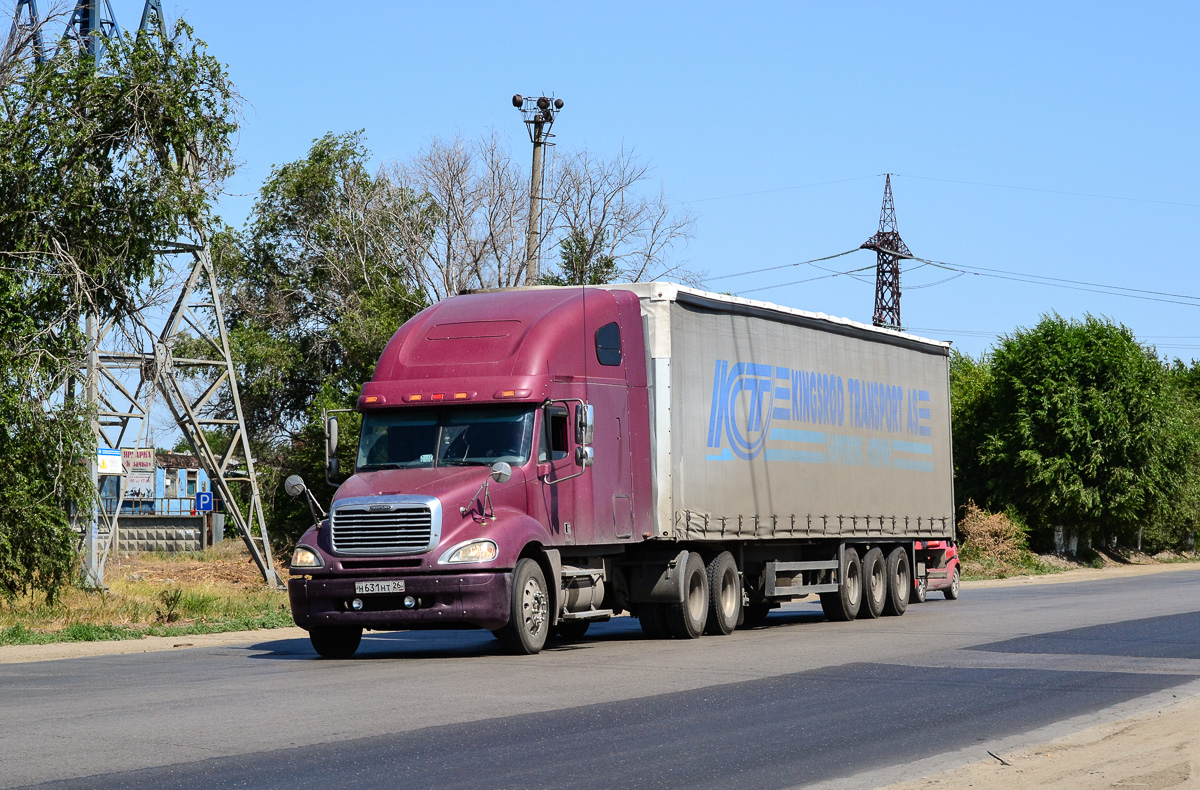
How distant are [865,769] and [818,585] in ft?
44.5

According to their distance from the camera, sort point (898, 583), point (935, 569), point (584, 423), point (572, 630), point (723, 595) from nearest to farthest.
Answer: point (584, 423)
point (572, 630)
point (723, 595)
point (898, 583)
point (935, 569)

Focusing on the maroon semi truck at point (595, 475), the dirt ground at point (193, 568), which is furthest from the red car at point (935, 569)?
the dirt ground at point (193, 568)

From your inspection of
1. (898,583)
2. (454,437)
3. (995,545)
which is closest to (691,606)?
(454,437)

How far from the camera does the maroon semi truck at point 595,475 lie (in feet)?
50.5

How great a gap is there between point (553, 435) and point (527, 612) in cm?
205

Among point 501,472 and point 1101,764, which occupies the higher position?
point 501,472

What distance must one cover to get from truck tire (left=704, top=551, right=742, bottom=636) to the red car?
676cm

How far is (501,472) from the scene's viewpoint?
1521cm

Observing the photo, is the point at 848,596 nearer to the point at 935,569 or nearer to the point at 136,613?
the point at 935,569

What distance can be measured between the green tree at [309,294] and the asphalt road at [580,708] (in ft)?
93.5

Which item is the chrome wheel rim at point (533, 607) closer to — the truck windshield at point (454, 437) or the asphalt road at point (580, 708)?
the asphalt road at point (580, 708)

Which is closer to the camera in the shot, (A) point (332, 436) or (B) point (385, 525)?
(B) point (385, 525)

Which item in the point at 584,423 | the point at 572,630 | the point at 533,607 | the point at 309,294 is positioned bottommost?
the point at 572,630

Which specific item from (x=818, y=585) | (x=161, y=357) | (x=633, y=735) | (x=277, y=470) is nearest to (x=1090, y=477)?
(x=277, y=470)
